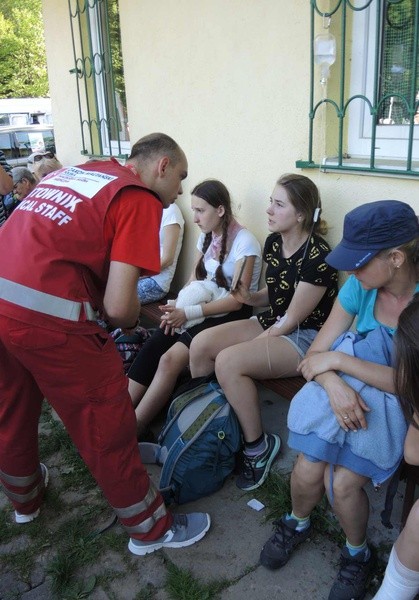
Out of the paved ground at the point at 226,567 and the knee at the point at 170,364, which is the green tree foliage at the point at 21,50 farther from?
the paved ground at the point at 226,567

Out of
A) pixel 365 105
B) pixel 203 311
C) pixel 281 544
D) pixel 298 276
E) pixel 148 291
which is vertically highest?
pixel 365 105

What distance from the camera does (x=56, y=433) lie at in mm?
3096

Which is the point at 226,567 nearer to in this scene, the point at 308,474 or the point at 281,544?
the point at 281,544

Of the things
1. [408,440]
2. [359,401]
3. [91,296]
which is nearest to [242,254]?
[91,296]

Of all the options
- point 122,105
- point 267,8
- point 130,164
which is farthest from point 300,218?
point 122,105

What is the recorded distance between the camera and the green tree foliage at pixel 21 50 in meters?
24.9

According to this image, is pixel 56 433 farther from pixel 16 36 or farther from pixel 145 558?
pixel 16 36

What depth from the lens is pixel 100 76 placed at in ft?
15.9

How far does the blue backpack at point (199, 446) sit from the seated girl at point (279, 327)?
0.24 feet

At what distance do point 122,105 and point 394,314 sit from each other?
356 centimetres

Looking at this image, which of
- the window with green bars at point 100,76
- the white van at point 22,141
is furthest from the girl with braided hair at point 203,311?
the white van at point 22,141

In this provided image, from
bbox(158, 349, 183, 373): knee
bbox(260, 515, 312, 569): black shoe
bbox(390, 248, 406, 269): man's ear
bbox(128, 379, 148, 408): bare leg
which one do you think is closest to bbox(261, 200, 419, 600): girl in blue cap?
bbox(390, 248, 406, 269): man's ear

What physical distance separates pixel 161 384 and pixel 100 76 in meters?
3.31

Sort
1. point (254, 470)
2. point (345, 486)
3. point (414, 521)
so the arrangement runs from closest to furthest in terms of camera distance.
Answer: point (414, 521)
point (345, 486)
point (254, 470)
